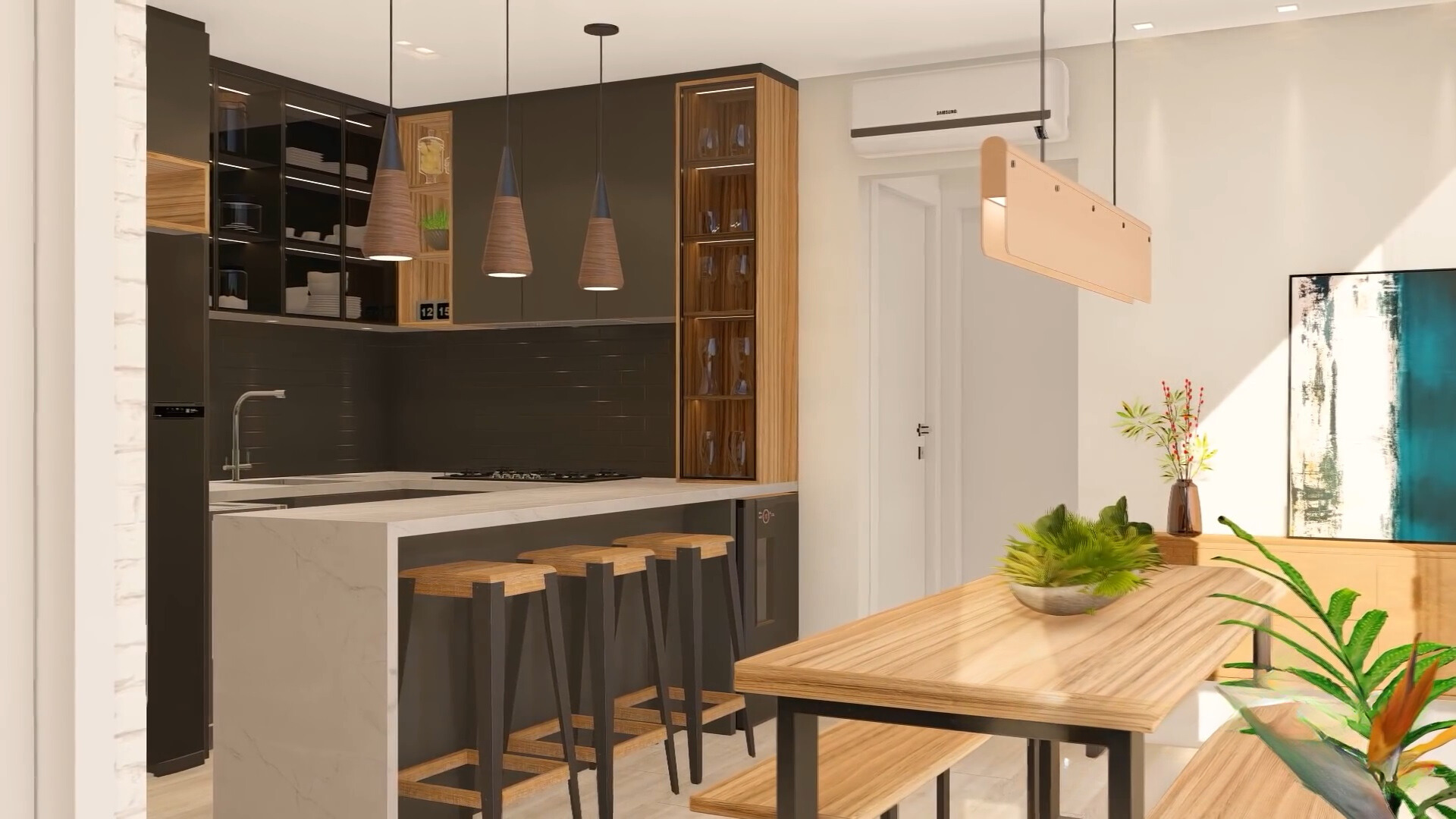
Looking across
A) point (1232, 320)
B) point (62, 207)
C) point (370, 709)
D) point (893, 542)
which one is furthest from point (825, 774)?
point (893, 542)

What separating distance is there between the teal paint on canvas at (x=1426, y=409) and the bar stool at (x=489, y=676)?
10.7ft

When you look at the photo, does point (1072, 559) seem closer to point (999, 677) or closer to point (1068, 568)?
point (1068, 568)

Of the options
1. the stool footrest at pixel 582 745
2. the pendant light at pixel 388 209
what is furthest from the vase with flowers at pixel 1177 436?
the pendant light at pixel 388 209

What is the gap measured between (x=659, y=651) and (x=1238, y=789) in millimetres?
2554

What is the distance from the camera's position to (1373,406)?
16.3 feet

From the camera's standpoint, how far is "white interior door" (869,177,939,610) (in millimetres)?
6125

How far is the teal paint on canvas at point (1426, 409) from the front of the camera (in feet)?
15.9

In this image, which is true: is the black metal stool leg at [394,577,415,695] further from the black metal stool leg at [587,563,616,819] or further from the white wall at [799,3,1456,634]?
the white wall at [799,3,1456,634]

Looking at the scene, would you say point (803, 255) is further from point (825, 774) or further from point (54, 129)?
point (54, 129)

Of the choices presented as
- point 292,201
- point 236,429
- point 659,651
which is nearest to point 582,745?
point 659,651

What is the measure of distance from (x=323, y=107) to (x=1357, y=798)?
6146 mm

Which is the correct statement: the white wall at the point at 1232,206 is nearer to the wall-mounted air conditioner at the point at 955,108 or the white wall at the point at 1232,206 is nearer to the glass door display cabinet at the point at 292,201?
the wall-mounted air conditioner at the point at 955,108

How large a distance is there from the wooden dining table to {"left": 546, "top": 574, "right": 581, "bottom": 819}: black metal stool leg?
1319mm

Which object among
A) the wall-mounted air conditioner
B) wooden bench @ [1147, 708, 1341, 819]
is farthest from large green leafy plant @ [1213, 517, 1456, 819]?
the wall-mounted air conditioner
